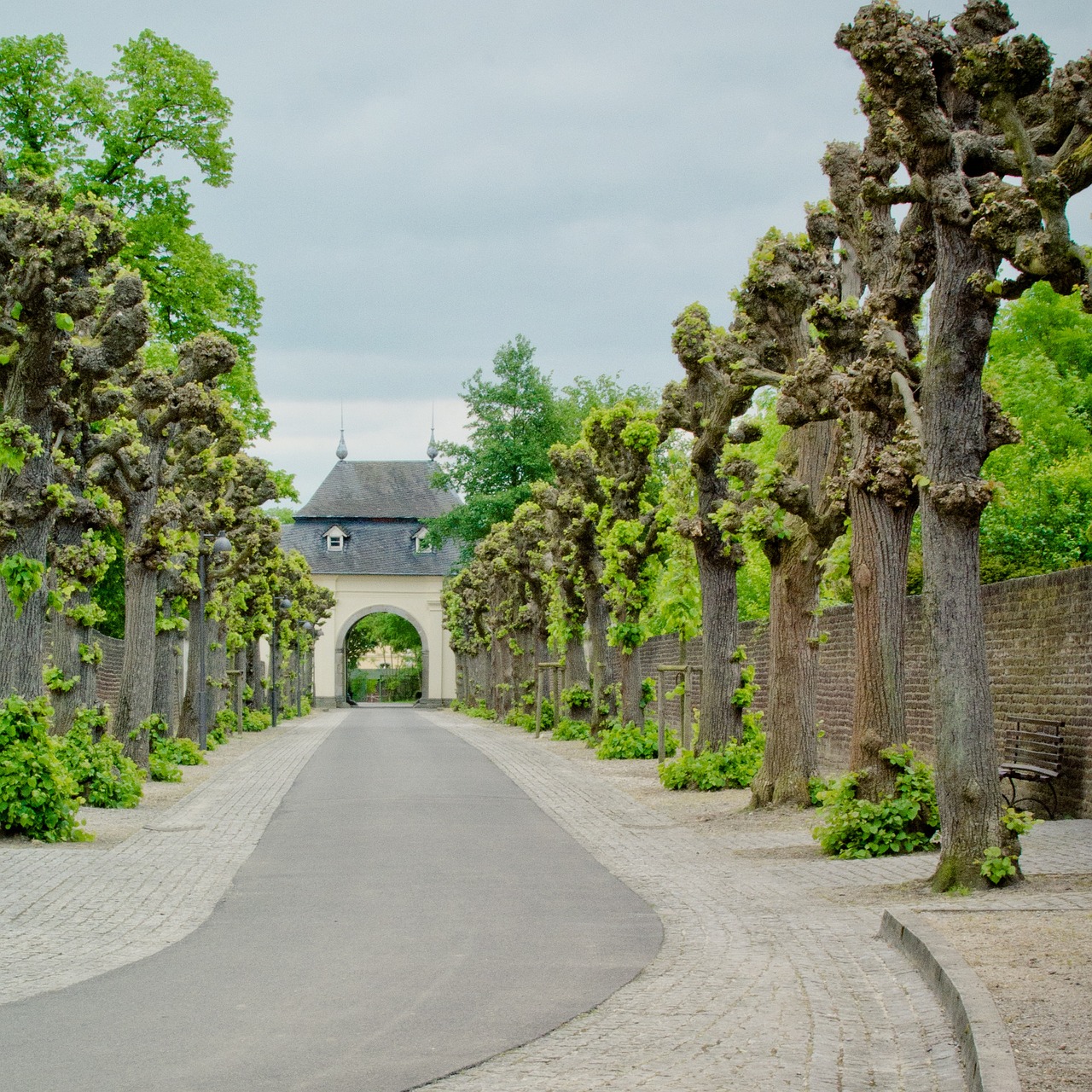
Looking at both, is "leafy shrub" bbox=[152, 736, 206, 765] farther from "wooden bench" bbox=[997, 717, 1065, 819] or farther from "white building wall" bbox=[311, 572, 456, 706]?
"white building wall" bbox=[311, 572, 456, 706]

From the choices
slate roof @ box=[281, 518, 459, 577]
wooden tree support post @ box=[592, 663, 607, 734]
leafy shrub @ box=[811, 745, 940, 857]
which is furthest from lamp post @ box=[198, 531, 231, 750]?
slate roof @ box=[281, 518, 459, 577]

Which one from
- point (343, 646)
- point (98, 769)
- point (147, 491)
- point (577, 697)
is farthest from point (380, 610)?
point (98, 769)

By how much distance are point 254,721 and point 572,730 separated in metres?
12.6

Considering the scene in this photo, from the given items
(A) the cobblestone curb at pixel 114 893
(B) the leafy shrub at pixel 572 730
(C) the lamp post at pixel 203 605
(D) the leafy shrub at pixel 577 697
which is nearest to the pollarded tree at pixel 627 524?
(B) the leafy shrub at pixel 572 730

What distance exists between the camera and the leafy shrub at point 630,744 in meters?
27.3

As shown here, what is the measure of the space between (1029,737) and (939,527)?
6193 mm

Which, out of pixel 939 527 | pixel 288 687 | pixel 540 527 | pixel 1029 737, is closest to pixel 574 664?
pixel 540 527

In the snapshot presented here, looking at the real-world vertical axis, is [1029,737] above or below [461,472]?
below

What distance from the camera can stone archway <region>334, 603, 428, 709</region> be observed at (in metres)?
89.9

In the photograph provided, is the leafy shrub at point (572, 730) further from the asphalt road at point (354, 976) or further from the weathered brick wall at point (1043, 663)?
the asphalt road at point (354, 976)

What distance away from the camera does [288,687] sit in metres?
68.4

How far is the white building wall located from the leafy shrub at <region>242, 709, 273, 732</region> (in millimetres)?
43213

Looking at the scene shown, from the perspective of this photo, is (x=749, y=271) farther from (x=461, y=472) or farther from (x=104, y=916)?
(x=461, y=472)

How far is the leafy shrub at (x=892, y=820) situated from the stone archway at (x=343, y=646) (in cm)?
7758
